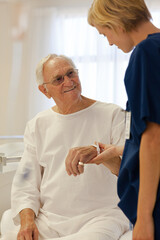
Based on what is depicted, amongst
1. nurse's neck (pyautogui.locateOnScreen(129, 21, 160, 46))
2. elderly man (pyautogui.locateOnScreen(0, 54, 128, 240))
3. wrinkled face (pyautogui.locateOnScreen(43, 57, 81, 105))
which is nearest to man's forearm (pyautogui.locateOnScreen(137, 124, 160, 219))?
nurse's neck (pyautogui.locateOnScreen(129, 21, 160, 46))

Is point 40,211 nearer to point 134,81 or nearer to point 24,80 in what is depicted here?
point 134,81

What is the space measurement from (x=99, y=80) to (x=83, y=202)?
2567mm

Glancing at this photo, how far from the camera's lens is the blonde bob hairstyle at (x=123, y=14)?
3.49ft

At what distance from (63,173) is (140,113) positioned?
1.05 m

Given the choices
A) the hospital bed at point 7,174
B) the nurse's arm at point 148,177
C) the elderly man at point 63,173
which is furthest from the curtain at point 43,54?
→ the nurse's arm at point 148,177

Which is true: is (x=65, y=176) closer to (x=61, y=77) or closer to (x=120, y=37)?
(x=61, y=77)

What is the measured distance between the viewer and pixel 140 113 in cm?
99

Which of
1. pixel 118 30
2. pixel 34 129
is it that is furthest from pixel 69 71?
pixel 118 30

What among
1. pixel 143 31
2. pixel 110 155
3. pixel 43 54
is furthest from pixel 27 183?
pixel 43 54

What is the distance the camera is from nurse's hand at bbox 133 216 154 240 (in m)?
0.98

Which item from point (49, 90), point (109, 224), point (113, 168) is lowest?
point (109, 224)

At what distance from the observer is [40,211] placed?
201cm

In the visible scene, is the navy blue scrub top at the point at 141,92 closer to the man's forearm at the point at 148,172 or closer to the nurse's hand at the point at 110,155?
the man's forearm at the point at 148,172

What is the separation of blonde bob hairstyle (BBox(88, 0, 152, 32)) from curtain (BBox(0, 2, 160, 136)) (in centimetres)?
317
